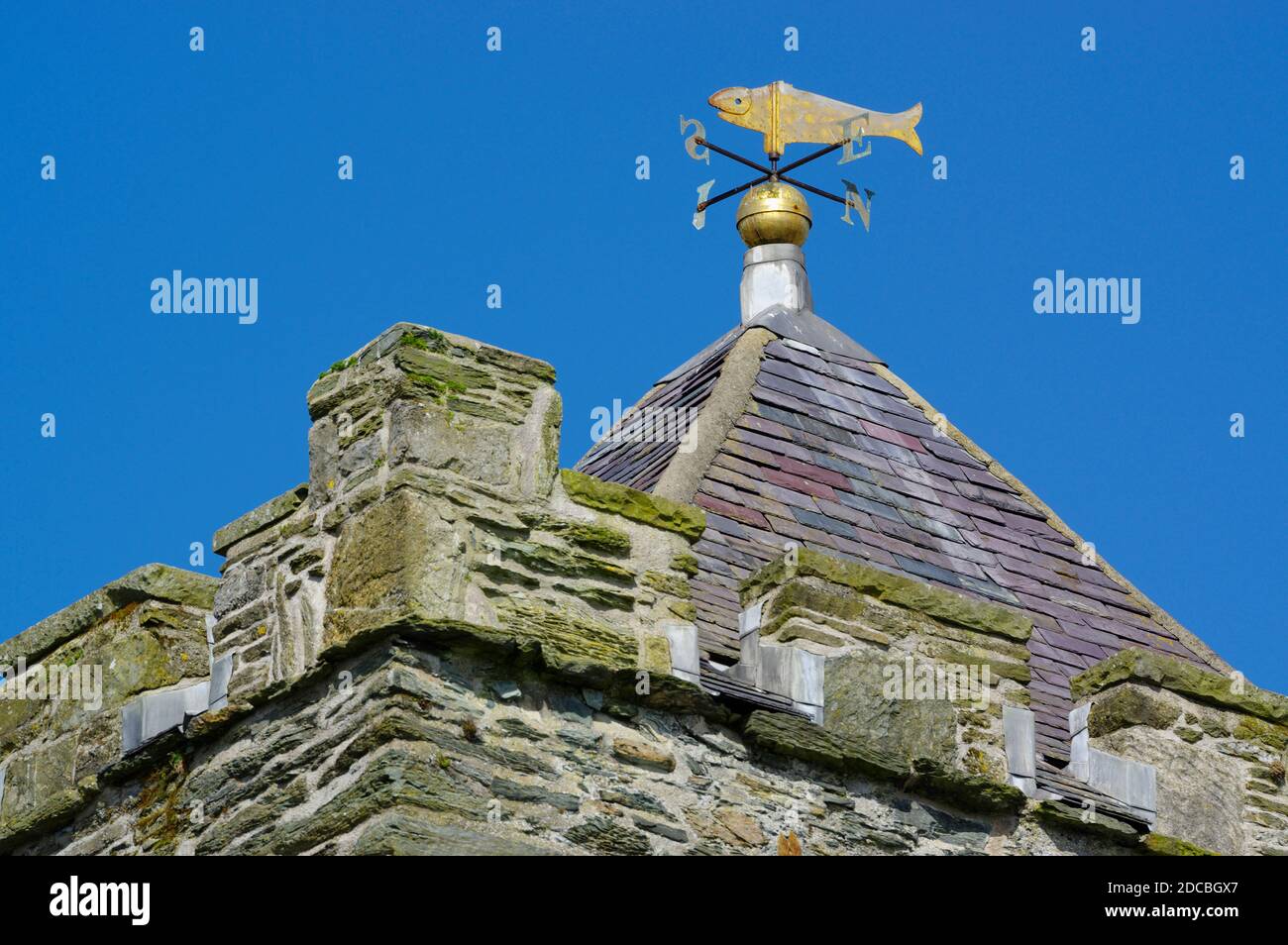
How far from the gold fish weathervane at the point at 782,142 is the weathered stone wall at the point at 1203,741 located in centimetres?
487

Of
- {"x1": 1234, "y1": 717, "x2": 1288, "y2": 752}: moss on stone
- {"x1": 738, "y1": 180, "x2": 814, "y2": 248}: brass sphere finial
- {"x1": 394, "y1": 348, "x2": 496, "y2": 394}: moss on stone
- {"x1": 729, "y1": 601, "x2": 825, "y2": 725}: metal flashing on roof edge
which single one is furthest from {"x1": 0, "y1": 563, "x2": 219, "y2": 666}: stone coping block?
{"x1": 738, "y1": 180, "x2": 814, "y2": 248}: brass sphere finial

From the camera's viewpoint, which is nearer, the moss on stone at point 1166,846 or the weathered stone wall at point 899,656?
the weathered stone wall at point 899,656

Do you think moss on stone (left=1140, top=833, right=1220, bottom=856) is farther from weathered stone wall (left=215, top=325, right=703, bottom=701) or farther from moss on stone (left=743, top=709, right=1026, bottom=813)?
weathered stone wall (left=215, top=325, right=703, bottom=701)

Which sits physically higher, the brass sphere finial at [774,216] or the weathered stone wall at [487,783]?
the brass sphere finial at [774,216]

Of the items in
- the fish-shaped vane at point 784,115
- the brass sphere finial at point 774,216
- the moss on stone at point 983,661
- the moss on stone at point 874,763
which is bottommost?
the moss on stone at point 874,763

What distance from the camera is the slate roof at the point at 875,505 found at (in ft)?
42.2

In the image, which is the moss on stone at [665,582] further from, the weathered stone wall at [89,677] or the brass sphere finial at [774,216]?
the brass sphere finial at [774,216]

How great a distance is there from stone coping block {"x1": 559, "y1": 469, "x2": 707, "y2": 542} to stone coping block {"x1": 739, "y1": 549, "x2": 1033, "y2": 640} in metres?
0.41

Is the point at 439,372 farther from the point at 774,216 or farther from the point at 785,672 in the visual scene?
the point at 774,216

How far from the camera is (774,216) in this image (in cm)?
1606

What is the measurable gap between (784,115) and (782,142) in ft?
0.52

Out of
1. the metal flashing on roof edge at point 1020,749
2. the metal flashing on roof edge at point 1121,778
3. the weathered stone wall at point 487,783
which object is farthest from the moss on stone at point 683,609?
the metal flashing on roof edge at point 1121,778
